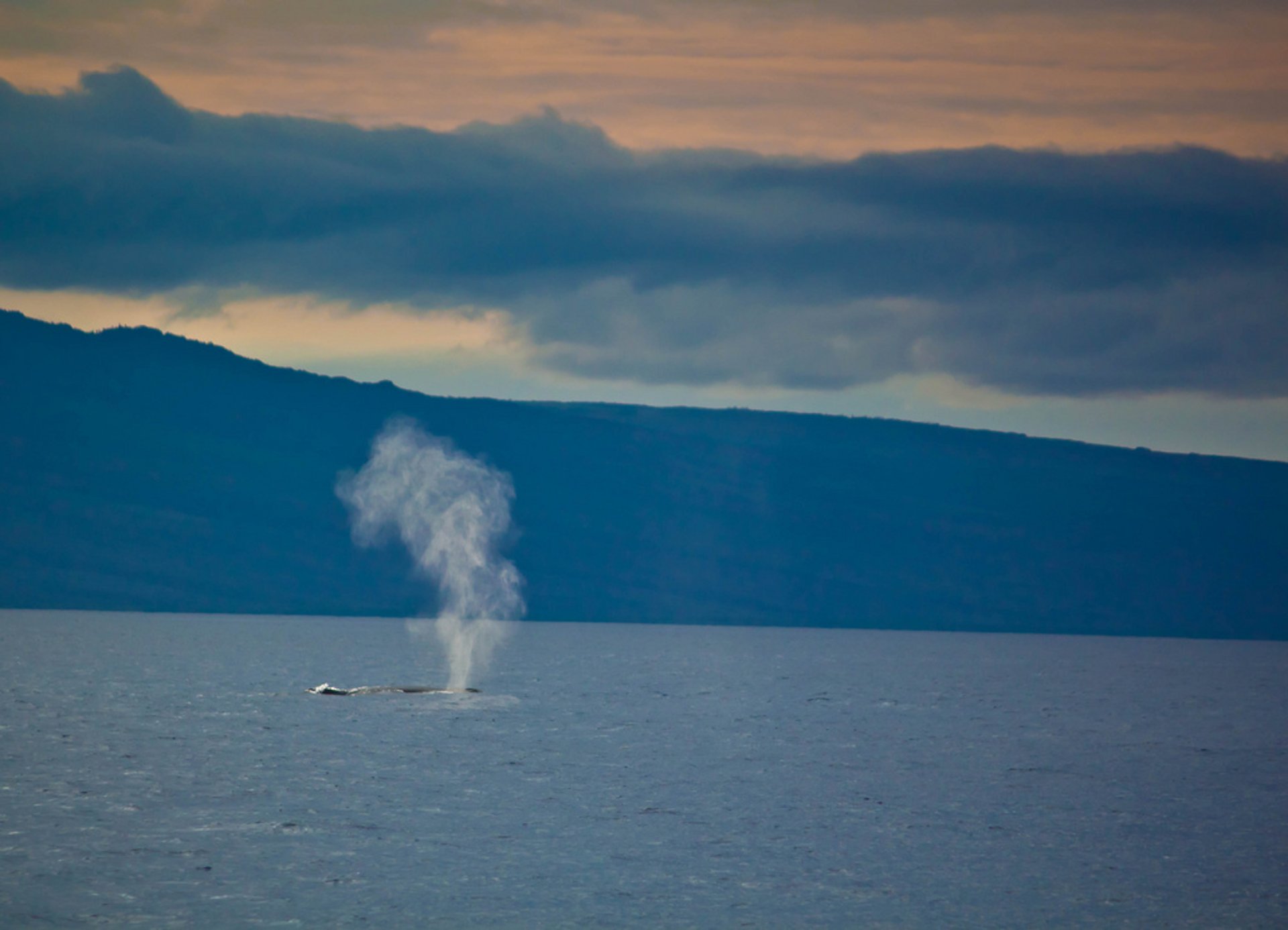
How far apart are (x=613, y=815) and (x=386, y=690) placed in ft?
185

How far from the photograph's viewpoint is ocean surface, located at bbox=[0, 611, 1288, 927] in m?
37.7

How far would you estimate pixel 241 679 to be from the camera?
129 metres

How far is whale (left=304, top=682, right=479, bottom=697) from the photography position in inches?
4200

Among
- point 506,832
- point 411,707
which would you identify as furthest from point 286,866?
point 411,707

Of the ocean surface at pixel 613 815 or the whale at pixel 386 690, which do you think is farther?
the whale at pixel 386 690

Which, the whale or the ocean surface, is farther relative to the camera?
the whale

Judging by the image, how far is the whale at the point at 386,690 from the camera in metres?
107

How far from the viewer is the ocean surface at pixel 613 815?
124ft

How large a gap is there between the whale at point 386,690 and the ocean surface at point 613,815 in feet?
7.16

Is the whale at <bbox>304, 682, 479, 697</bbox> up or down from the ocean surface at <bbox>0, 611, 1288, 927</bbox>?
down

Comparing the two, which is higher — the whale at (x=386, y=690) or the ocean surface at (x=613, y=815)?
the ocean surface at (x=613, y=815)

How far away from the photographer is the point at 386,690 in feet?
350

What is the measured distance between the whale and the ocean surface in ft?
7.16

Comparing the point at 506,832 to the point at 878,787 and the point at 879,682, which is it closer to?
the point at 878,787
